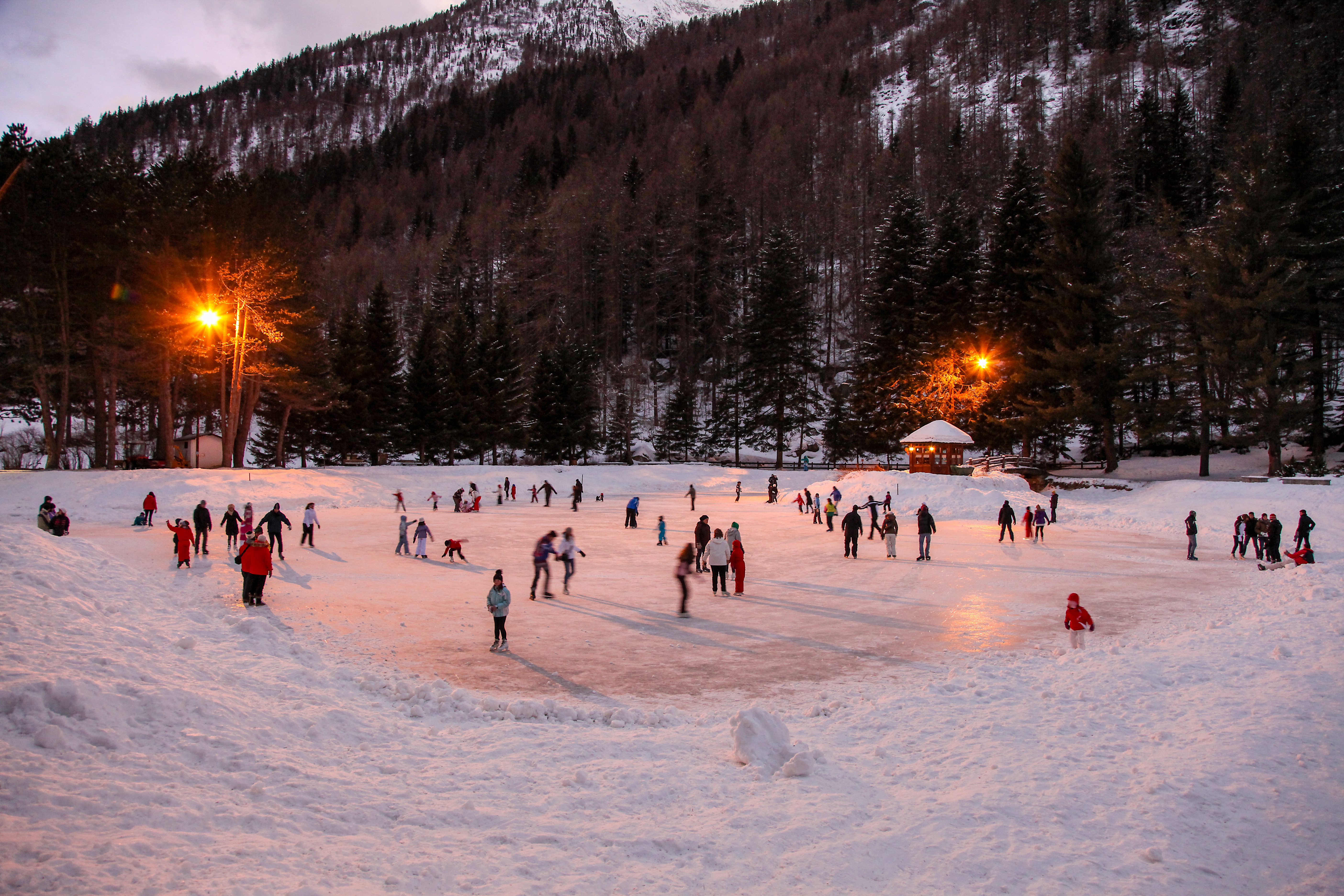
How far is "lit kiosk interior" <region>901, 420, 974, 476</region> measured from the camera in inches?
1400

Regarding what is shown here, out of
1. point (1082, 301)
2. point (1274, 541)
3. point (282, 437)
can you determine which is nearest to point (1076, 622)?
point (1274, 541)

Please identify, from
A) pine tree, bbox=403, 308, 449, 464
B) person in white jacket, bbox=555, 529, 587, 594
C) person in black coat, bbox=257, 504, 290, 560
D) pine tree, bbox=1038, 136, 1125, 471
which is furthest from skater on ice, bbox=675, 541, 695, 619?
pine tree, bbox=403, 308, 449, 464

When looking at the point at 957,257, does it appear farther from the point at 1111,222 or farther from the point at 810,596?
the point at 810,596

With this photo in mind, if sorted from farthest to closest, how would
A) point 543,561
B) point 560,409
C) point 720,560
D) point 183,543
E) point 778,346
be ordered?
1. point 778,346
2. point 560,409
3. point 183,543
4. point 720,560
5. point 543,561

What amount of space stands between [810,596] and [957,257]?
1659 inches

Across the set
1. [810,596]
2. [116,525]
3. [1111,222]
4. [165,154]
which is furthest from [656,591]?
[1111,222]

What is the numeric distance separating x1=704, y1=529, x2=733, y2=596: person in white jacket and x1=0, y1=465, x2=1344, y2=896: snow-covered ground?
3.04 feet

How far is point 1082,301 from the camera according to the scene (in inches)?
1487

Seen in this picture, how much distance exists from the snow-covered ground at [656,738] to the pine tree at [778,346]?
1527 inches

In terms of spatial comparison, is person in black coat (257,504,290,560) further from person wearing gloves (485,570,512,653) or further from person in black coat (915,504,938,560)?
person in black coat (915,504,938,560)

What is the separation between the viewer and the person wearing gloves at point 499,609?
937cm

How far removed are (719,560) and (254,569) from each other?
27.7ft

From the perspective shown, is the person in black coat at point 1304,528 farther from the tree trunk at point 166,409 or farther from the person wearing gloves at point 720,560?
the tree trunk at point 166,409

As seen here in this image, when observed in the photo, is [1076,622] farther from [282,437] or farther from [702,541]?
[282,437]
